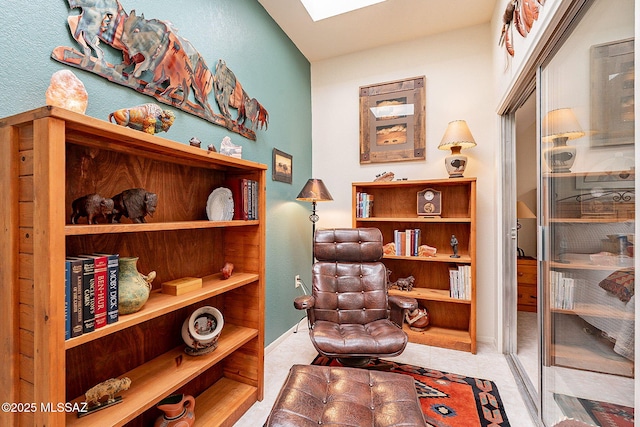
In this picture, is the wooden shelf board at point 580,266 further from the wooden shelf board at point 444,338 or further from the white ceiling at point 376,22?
the white ceiling at point 376,22

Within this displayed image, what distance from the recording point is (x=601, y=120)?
104 cm

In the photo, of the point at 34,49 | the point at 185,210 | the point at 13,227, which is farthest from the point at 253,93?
the point at 13,227

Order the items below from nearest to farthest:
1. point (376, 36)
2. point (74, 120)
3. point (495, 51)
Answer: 1. point (74, 120)
2. point (495, 51)
3. point (376, 36)

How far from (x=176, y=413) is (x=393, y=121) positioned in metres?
2.86

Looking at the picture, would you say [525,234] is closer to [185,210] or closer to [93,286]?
[185,210]

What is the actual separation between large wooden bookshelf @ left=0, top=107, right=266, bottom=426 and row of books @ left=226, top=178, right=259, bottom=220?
5cm

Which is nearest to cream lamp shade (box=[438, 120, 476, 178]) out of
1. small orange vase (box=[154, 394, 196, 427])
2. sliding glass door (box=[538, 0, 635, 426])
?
sliding glass door (box=[538, 0, 635, 426])

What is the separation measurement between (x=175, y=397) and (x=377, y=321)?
1359 mm

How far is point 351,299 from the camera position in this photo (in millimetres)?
2170

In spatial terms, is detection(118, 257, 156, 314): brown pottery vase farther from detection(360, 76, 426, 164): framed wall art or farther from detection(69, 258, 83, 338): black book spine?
detection(360, 76, 426, 164): framed wall art

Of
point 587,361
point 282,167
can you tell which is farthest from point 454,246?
point 282,167

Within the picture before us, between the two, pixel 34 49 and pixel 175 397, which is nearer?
pixel 34 49

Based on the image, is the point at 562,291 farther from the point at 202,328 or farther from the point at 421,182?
the point at 202,328

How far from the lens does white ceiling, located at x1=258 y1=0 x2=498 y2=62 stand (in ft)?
7.75
